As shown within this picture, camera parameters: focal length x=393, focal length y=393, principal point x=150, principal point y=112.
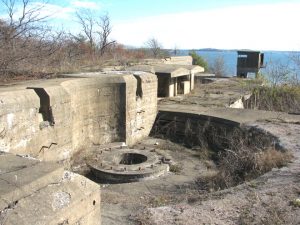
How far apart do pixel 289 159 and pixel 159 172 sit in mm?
2452

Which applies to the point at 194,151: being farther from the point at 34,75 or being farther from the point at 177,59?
the point at 177,59

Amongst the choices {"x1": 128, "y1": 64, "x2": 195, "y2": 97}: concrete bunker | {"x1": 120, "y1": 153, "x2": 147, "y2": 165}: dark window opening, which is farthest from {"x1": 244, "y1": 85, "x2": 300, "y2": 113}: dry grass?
{"x1": 120, "y1": 153, "x2": 147, "y2": 165}: dark window opening

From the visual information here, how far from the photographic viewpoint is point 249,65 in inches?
893

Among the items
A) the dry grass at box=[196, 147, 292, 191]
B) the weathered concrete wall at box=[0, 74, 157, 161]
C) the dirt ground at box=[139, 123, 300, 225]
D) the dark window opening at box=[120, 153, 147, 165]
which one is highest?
the weathered concrete wall at box=[0, 74, 157, 161]

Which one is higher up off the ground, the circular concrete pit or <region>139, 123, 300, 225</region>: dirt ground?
<region>139, 123, 300, 225</region>: dirt ground

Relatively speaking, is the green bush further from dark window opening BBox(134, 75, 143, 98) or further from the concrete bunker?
dark window opening BBox(134, 75, 143, 98)

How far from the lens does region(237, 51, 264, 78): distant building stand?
22375 mm

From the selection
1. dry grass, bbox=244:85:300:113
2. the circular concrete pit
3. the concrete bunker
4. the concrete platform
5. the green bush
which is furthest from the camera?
the green bush

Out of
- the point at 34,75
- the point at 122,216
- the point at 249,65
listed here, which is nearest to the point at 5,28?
the point at 34,75

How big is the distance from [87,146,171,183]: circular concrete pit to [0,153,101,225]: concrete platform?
3.82 meters

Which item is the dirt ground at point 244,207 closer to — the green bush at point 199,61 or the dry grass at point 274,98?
the dry grass at point 274,98

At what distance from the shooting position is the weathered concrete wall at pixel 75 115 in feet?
20.6

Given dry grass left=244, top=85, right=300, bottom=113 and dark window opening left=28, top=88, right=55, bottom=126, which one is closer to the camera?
dark window opening left=28, top=88, right=55, bottom=126

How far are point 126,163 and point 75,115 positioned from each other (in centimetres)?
154
